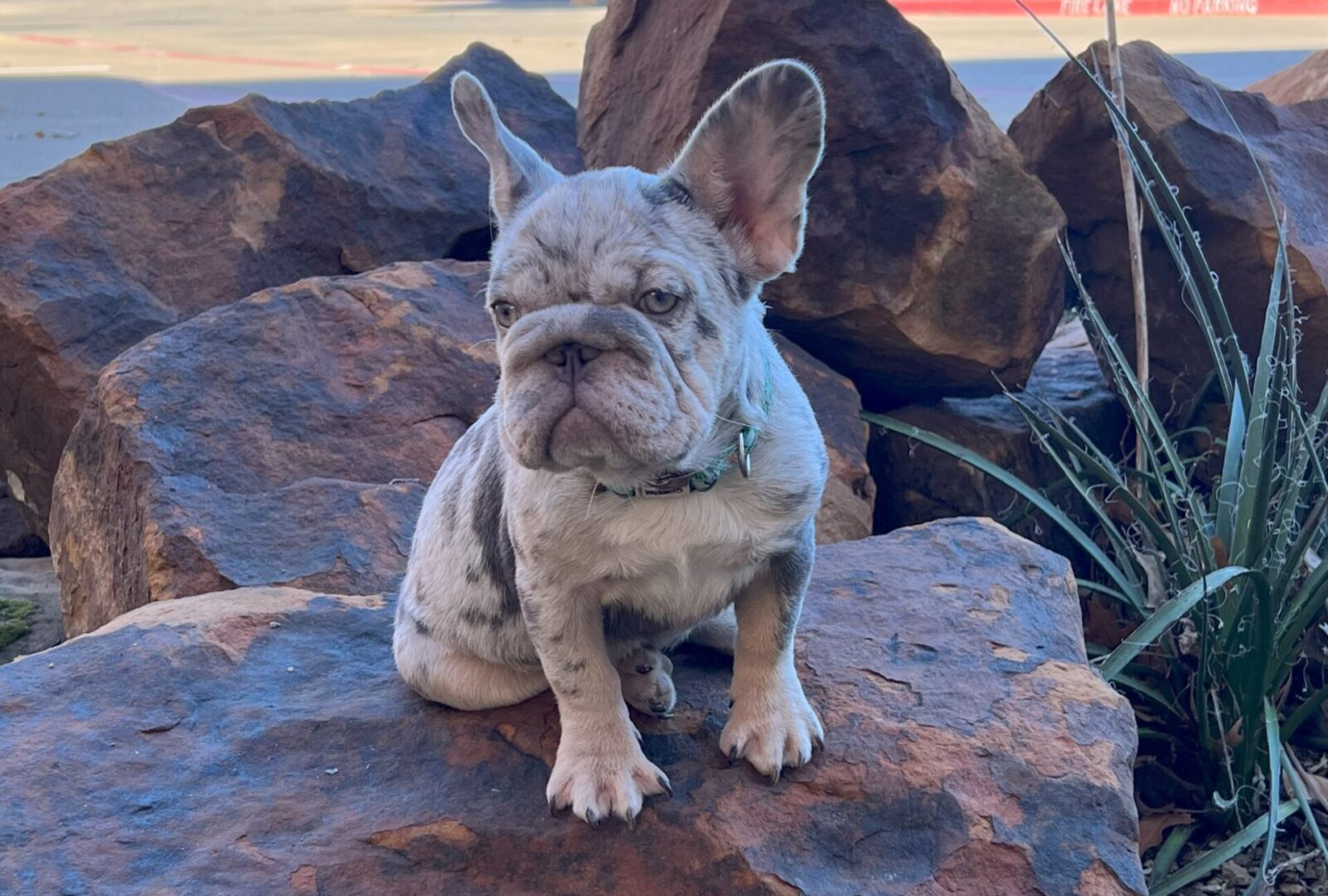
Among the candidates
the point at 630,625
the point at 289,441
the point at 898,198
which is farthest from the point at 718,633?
the point at 898,198

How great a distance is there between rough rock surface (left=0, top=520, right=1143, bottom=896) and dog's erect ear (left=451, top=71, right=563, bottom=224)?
4.87 ft

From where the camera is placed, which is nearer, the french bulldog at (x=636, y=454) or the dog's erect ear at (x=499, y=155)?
the french bulldog at (x=636, y=454)

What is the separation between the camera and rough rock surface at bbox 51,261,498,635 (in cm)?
495

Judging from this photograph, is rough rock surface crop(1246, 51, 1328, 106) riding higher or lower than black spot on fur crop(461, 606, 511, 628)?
higher

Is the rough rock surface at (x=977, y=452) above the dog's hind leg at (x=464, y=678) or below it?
below

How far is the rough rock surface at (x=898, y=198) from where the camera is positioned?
19.8ft

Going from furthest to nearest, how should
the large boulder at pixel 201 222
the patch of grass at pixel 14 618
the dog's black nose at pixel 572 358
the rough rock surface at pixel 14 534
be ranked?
the rough rock surface at pixel 14 534 → the large boulder at pixel 201 222 → the patch of grass at pixel 14 618 → the dog's black nose at pixel 572 358

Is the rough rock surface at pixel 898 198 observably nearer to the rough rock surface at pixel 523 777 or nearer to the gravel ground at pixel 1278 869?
the rough rock surface at pixel 523 777

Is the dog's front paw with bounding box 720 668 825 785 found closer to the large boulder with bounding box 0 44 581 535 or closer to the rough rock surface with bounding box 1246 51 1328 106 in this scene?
the large boulder with bounding box 0 44 581 535

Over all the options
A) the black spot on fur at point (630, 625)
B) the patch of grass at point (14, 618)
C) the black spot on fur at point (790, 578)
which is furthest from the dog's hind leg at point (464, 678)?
the patch of grass at point (14, 618)

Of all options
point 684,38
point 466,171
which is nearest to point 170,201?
point 466,171

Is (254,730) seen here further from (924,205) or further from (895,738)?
(924,205)

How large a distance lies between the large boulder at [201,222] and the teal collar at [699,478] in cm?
438

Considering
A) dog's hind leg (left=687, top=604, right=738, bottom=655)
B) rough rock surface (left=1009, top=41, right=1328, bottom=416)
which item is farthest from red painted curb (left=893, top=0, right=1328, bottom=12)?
dog's hind leg (left=687, top=604, right=738, bottom=655)
